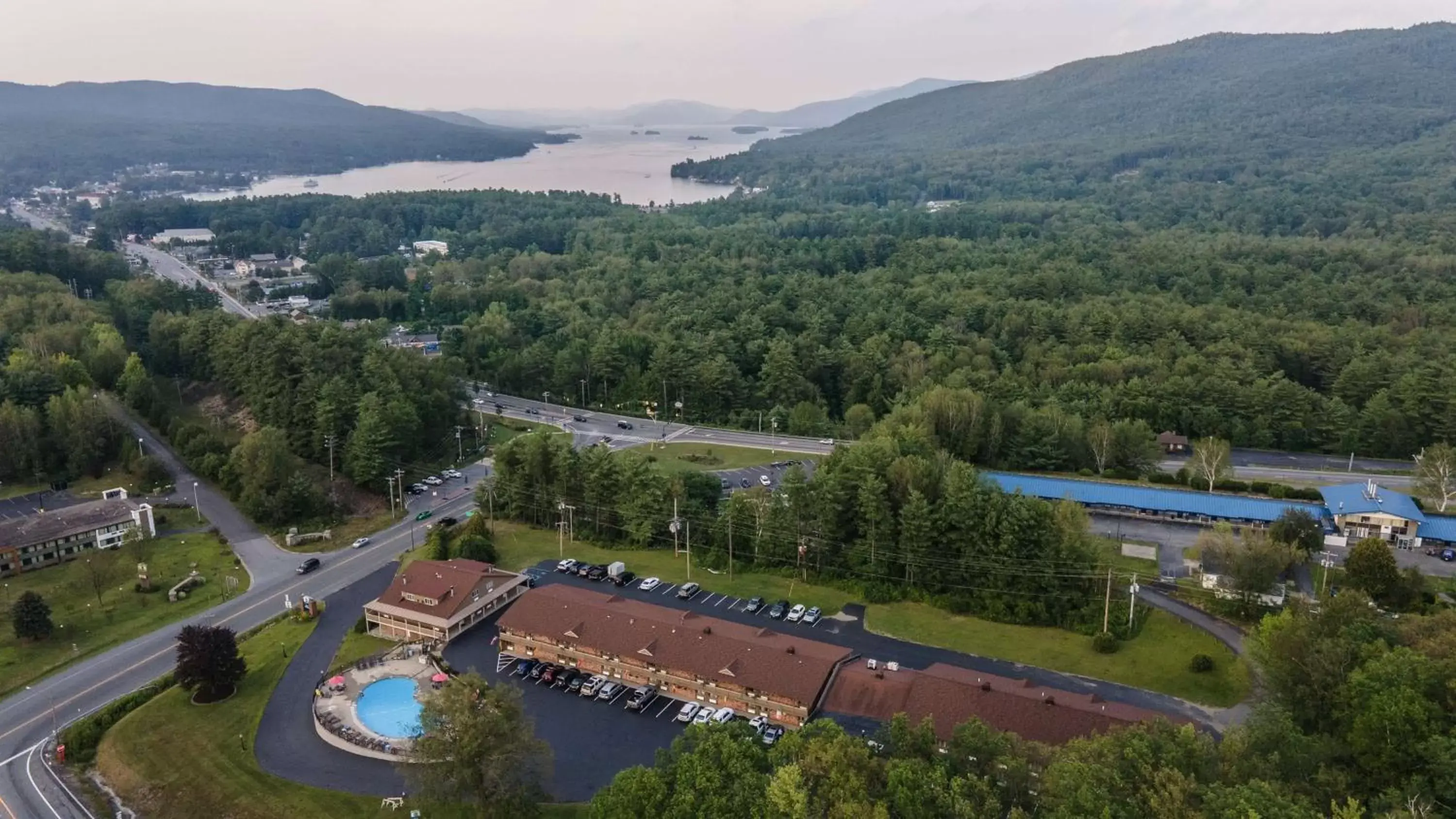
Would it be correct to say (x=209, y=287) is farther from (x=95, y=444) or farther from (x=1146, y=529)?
(x=1146, y=529)

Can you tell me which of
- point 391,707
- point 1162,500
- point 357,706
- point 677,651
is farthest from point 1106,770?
point 1162,500

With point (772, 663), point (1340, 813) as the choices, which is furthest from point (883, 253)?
point (1340, 813)

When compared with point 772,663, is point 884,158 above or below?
above

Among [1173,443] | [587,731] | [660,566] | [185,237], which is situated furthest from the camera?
[185,237]

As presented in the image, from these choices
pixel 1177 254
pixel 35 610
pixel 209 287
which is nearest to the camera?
pixel 35 610

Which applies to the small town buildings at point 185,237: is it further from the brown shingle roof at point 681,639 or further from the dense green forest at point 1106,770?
the dense green forest at point 1106,770

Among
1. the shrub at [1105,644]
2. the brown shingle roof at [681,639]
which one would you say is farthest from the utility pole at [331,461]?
the shrub at [1105,644]

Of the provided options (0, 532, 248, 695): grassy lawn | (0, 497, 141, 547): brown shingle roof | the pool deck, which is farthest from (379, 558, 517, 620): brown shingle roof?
(0, 497, 141, 547): brown shingle roof

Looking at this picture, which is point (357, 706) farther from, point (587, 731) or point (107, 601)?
point (107, 601)
